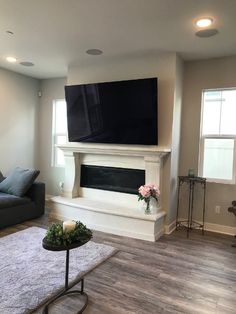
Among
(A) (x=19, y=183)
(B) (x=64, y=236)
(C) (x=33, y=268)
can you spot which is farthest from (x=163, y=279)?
(A) (x=19, y=183)

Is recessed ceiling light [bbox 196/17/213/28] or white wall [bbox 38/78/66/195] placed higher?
recessed ceiling light [bbox 196/17/213/28]

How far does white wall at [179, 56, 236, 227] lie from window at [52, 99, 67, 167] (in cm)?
268

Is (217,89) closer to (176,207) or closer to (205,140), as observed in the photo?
(205,140)

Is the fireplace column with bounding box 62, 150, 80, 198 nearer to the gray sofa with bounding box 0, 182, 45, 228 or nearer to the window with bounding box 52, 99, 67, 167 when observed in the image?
the gray sofa with bounding box 0, 182, 45, 228

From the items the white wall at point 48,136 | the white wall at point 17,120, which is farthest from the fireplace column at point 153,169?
the white wall at point 17,120

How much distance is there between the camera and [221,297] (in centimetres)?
238

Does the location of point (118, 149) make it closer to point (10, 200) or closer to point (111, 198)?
point (111, 198)

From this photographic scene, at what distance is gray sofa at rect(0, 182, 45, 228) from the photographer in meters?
3.99

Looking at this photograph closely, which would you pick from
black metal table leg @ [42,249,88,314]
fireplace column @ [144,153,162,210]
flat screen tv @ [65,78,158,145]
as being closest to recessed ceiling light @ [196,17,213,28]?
flat screen tv @ [65,78,158,145]

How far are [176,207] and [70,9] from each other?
10.5 ft

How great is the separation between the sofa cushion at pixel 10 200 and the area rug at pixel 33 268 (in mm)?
553

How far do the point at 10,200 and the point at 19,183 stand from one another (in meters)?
0.40

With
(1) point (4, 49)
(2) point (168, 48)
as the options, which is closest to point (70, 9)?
(2) point (168, 48)

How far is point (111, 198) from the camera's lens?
4.41 m
